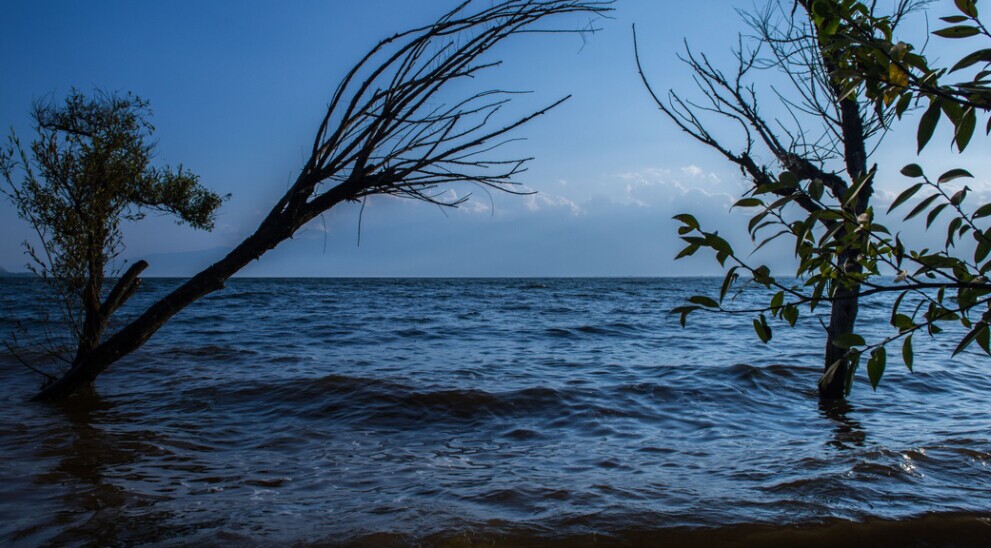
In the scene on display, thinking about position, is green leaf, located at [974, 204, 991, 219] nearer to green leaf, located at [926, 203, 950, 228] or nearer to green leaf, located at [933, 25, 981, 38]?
green leaf, located at [926, 203, 950, 228]

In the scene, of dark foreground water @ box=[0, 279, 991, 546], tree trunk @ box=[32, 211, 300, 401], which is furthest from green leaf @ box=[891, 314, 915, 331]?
tree trunk @ box=[32, 211, 300, 401]

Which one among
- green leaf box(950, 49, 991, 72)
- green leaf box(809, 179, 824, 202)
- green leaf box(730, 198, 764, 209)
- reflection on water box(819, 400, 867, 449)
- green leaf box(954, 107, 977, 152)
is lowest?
reflection on water box(819, 400, 867, 449)

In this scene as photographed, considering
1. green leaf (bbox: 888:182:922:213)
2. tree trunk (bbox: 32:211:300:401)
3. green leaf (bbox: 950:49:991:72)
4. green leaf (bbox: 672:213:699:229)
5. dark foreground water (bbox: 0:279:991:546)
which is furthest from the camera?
tree trunk (bbox: 32:211:300:401)

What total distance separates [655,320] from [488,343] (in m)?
7.96

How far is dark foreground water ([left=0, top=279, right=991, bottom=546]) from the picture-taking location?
390cm

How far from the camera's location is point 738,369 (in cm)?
1016

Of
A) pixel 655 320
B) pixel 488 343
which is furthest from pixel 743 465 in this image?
pixel 655 320

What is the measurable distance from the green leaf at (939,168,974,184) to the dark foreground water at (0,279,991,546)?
8.77 feet

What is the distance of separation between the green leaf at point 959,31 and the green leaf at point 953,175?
35 centimetres

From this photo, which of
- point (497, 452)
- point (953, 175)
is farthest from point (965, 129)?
point (497, 452)

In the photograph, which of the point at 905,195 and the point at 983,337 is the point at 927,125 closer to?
the point at 905,195

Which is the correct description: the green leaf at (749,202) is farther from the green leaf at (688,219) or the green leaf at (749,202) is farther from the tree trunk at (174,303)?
the tree trunk at (174,303)

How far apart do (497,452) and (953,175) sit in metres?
4.76

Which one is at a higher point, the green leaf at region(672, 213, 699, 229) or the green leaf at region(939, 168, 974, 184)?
the green leaf at region(939, 168, 974, 184)
